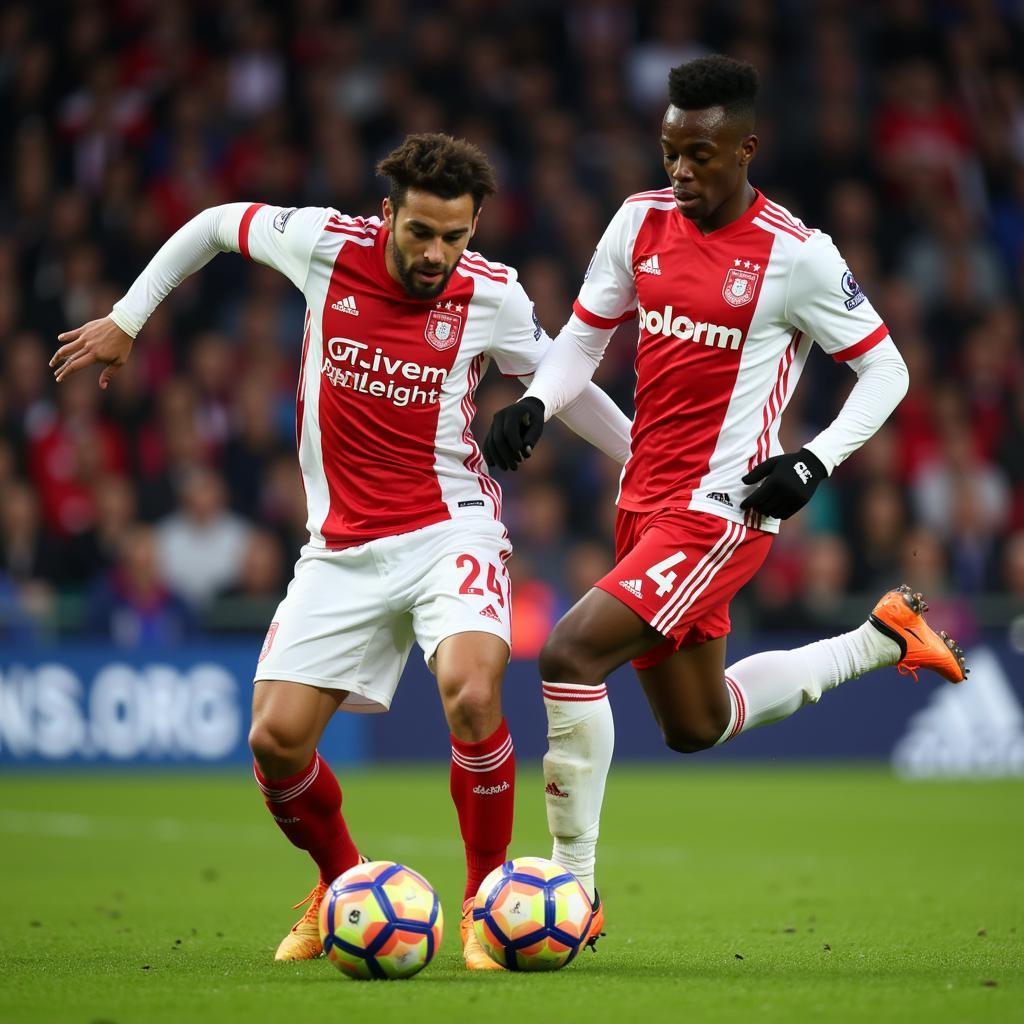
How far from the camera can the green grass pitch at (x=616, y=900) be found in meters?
4.90

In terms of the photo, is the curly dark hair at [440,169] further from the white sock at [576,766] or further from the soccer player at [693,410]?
the white sock at [576,766]

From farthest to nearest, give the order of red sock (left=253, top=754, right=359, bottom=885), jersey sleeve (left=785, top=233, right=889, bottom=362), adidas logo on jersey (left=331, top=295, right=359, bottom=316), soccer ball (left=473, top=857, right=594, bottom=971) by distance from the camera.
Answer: adidas logo on jersey (left=331, top=295, right=359, bottom=316)
red sock (left=253, top=754, right=359, bottom=885)
jersey sleeve (left=785, top=233, right=889, bottom=362)
soccer ball (left=473, top=857, right=594, bottom=971)

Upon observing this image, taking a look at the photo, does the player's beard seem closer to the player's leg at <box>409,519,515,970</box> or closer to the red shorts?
the player's leg at <box>409,519,515,970</box>

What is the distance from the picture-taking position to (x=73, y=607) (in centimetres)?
1391

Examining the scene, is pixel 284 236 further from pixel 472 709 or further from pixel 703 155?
pixel 472 709

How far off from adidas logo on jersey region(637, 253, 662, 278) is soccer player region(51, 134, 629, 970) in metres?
0.44

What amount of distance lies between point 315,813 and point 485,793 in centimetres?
65

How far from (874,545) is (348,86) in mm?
7009

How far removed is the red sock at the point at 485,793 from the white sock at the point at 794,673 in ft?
2.99

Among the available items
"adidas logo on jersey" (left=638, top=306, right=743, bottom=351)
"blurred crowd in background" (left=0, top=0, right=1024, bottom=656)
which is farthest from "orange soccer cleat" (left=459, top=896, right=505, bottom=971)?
"blurred crowd in background" (left=0, top=0, right=1024, bottom=656)

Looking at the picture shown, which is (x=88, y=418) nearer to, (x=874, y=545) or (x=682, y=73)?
(x=874, y=545)

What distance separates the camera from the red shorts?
19.3 ft

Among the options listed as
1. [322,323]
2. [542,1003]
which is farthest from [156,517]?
[542,1003]

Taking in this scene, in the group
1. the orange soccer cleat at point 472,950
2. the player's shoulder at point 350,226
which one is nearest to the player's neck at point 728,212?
the player's shoulder at point 350,226
